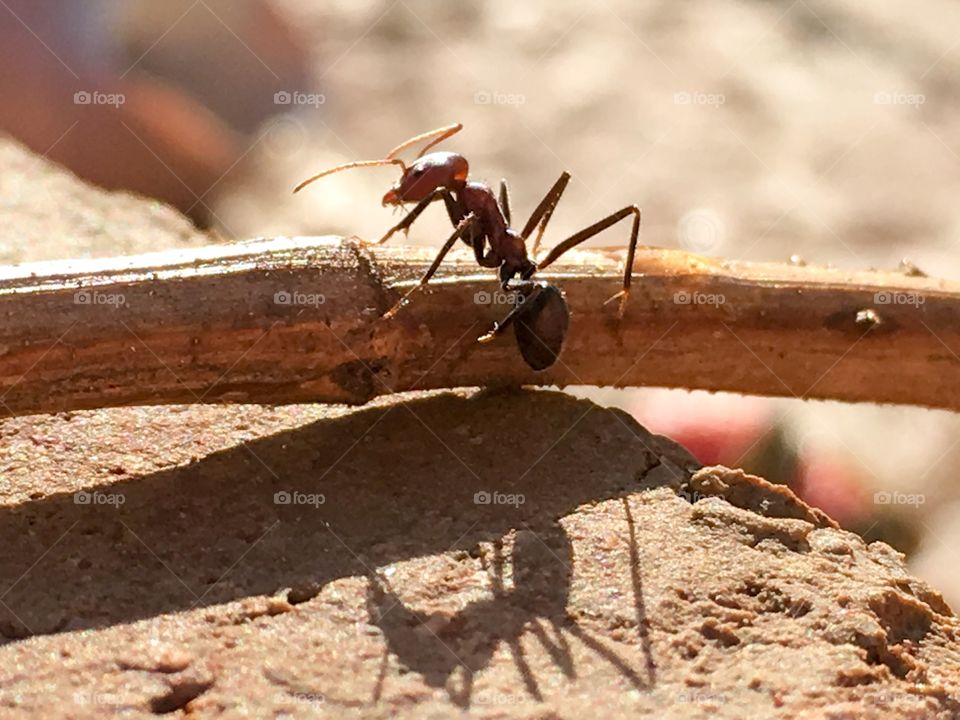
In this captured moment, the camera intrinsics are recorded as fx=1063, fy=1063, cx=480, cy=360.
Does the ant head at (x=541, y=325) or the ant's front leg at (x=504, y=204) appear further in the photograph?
the ant's front leg at (x=504, y=204)

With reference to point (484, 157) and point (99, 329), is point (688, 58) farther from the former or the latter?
point (99, 329)

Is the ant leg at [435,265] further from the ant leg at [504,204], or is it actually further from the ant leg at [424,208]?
the ant leg at [504,204]

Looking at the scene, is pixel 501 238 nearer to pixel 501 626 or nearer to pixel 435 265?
pixel 435 265

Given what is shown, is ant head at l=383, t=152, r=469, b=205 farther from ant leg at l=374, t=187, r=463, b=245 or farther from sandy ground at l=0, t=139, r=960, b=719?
sandy ground at l=0, t=139, r=960, b=719

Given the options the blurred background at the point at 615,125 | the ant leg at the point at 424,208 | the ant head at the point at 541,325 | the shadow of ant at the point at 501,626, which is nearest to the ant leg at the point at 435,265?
the ant leg at the point at 424,208

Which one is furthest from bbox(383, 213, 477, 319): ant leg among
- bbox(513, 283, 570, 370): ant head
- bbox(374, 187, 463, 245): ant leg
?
bbox(513, 283, 570, 370): ant head

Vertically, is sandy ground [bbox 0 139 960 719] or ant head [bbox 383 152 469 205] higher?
ant head [bbox 383 152 469 205]

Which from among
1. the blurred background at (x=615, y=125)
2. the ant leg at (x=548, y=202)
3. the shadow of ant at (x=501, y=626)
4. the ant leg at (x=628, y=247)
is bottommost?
the shadow of ant at (x=501, y=626)
